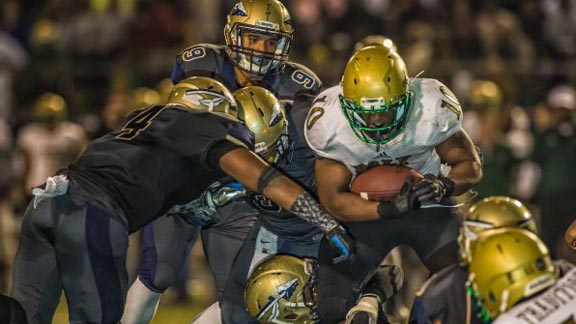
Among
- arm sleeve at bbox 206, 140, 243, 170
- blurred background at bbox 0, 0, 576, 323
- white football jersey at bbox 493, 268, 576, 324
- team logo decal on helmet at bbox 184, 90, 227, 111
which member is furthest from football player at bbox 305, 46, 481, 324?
blurred background at bbox 0, 0, 576, 323

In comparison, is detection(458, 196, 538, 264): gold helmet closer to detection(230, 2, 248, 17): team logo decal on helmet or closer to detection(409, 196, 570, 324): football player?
detection(409, 196, 570, 324): football player

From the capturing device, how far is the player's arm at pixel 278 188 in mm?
5859

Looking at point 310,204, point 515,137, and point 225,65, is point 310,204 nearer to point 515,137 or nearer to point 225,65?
point 225,65

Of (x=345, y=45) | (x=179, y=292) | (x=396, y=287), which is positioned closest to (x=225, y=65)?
(x=396, y=287)

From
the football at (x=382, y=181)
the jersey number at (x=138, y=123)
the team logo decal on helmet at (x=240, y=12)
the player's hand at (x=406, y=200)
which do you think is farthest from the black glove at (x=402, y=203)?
the team logo decal on helmet at (x=240, y=12)

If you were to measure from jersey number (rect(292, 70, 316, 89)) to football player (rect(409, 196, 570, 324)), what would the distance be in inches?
96.2

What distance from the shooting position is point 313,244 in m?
7.35

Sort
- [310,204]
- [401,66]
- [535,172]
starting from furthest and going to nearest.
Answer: [535,172] → [401,66] → [310,204]

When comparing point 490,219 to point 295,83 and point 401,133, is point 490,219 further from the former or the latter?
point 295,83

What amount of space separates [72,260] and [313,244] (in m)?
1.69

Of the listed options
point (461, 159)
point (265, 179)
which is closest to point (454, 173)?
point (461, 159)

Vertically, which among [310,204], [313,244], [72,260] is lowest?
[313,244]

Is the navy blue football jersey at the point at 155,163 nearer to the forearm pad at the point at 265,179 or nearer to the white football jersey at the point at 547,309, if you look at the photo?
the forearm pad at the point at 265,179

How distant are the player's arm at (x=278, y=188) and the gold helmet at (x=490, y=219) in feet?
2.54
